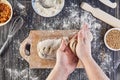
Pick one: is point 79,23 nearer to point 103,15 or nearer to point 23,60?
point 103,15

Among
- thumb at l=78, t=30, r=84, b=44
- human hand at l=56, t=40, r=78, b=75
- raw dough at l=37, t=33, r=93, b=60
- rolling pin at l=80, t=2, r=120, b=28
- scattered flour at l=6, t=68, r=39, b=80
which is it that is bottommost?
scattered flour at l=6, t=68, r=39, b=80

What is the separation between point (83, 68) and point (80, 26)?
13cm

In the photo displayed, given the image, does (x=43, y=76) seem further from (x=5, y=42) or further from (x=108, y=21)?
(x=108, y=21)

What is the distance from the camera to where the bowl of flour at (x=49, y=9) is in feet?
3.86

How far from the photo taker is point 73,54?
1180 mm

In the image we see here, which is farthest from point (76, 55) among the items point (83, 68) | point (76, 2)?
point (76, 2)

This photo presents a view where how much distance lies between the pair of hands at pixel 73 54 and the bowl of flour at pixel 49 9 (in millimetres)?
90

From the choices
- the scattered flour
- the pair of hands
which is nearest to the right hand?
the pair of hands

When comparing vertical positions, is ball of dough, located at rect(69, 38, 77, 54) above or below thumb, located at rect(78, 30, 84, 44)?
below

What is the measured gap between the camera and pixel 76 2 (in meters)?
1.19

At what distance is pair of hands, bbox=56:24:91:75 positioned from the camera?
116 centimetres

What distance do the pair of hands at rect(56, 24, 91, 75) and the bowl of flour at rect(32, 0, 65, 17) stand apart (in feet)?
0.30

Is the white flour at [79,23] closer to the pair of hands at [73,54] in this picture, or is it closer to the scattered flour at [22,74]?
the pair of hands at [73,54]

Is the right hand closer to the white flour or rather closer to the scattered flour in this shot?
the white flour
